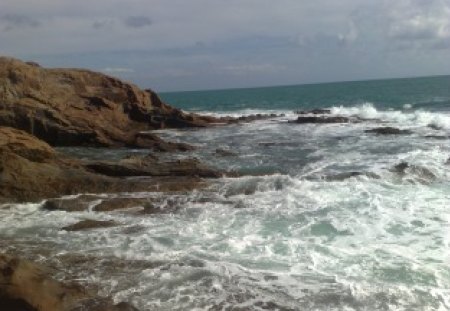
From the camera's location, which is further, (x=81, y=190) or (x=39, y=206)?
(x=81, y=190)

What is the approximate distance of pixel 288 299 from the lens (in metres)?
8.46

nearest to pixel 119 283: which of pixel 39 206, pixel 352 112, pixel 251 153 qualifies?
pixel 39 206

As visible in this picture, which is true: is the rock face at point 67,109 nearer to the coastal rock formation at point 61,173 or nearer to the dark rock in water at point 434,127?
the coastal rock formation at point 61,173

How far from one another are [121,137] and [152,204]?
1293 cm

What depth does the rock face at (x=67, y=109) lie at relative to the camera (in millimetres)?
25625

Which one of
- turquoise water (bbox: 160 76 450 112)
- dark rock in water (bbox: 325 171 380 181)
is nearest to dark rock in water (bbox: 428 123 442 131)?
turquoise water (bbox: 160 76 450 112)

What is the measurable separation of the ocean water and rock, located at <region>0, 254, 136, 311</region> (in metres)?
0.51

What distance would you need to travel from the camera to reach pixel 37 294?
286 inches

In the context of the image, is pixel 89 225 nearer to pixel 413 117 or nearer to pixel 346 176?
pixel 346 176

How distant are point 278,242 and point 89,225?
423cm

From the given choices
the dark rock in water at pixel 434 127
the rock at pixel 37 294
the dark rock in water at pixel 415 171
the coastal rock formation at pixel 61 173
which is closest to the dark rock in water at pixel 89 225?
the coastal rock formation at pixel 61 173

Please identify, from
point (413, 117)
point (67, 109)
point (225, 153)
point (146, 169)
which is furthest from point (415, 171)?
point (413, 117)

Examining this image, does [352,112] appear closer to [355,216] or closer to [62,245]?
[355,216]

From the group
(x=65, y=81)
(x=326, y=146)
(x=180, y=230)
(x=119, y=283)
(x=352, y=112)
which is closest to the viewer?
(x=119, y=283)
